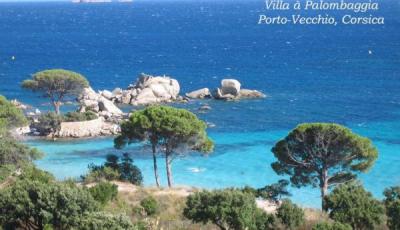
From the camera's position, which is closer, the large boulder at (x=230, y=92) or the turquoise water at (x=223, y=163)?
the turquoise water at (x=223, y=163)

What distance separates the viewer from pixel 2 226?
76.0 ft

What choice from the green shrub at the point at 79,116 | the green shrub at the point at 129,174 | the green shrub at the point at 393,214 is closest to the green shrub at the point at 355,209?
the green shrub at the point at 393,214

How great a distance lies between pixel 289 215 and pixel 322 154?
27.3ft

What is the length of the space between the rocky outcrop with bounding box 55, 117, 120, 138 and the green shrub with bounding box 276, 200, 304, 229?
31059 mm

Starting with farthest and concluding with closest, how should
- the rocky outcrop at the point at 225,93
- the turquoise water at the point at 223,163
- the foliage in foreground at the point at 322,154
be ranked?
1. the rocky outcrop at the point at 225,93
2. the turquoise water at the point at 223,163
3. the foliage in foreground at the point at 322,154

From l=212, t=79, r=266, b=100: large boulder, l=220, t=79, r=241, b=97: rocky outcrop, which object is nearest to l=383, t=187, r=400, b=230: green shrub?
l=212, t=79, r=266, b=100: large boulder

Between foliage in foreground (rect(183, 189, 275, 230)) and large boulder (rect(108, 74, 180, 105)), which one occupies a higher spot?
large boulder (rect(108, 74, 180, 105))

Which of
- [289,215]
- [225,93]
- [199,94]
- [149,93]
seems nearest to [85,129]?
[149,93]

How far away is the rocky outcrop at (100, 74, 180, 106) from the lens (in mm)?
67750

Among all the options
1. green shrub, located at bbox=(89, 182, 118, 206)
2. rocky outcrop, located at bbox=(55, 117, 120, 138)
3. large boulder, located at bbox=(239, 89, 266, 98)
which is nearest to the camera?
green shrub, located at bbox=(89, 182, 118, 206)

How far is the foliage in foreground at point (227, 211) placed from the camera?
23141mm

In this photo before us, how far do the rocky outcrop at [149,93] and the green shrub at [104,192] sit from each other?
127ft

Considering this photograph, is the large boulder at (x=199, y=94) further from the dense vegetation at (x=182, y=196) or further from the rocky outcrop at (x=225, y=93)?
the dense vegetation at (x=182, y=196)

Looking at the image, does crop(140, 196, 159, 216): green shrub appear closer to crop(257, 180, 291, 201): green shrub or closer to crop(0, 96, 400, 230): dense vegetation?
crop(0, 96, 400, 230): dense vegetation
